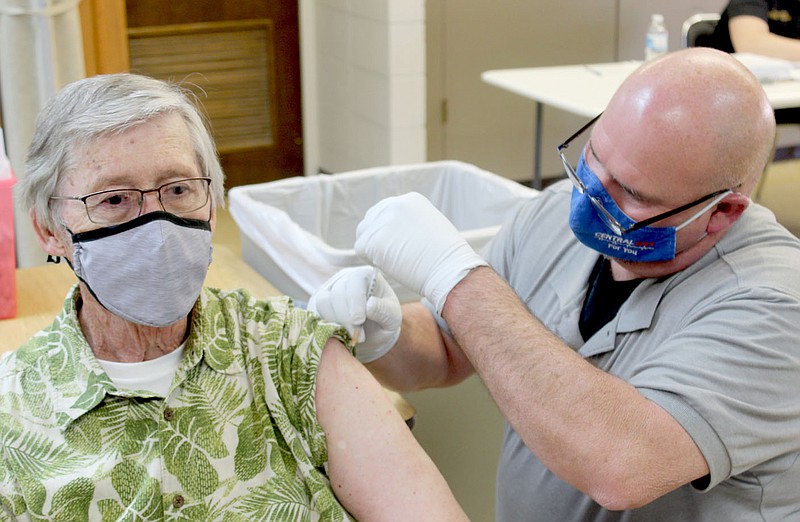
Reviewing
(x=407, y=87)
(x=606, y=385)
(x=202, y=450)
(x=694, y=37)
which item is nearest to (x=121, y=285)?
(x=202, y=450)

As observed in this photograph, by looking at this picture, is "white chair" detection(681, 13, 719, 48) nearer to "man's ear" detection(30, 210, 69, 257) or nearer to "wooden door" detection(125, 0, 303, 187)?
"wooden door" detection(125, 0, 303, 187)

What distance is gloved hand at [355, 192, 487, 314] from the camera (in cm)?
153

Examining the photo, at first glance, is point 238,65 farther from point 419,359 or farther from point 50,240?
point 50,240

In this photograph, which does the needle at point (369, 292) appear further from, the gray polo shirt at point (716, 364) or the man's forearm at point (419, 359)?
the gray polo shirt at point (716, 364)

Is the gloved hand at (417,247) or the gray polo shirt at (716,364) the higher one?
the gloved hand at (417,247)

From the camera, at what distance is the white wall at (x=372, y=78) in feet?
14.3

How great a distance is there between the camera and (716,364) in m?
1.34

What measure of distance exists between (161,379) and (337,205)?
125 cm

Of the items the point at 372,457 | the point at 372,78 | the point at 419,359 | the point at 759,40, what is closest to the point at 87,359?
the point at 372,457

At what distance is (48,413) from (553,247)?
0.90 m

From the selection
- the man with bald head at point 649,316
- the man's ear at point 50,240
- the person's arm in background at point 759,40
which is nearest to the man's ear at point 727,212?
the man with bald head at point 649,316

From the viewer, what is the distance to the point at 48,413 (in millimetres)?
1341

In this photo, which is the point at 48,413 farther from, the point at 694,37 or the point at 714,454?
the point at 694,37

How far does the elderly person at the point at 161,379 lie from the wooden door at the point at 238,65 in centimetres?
309
